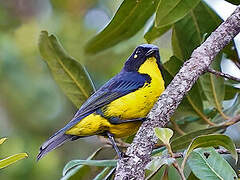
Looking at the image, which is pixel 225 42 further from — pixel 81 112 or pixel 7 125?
pixel 7 125

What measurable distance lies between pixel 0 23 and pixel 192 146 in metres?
3.94

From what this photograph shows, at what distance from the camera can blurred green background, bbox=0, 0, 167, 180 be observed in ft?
17.8

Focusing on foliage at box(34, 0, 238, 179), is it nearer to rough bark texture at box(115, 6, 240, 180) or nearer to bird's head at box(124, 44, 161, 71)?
bird's head at box(124, 44, 161, 71)

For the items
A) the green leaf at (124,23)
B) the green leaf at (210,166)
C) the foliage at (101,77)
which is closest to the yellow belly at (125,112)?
the foliage at (101,77)

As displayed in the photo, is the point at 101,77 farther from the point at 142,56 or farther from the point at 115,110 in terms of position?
the point at 115,110

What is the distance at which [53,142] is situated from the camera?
3.12m

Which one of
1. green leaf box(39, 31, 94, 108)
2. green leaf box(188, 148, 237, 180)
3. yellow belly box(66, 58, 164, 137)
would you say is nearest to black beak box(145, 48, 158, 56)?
yellow belly box(66, 58, 164, 137)

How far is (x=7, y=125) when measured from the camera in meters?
6.04

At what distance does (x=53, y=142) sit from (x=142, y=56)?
94 centimetres

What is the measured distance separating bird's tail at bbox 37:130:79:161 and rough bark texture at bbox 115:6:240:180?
84cm

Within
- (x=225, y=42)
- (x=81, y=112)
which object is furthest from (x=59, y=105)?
(x=225, y=42)

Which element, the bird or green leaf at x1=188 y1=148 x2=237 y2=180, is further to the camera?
the bird

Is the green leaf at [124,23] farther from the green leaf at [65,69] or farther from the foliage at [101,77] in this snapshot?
the green leaf at [65,69]

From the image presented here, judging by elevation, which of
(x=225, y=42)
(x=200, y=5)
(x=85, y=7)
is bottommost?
(x=225, y=42)
